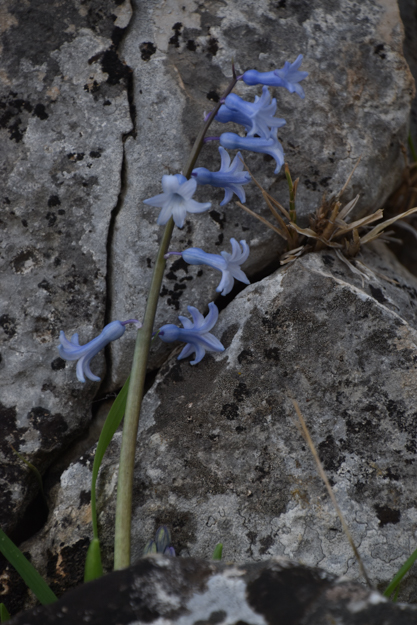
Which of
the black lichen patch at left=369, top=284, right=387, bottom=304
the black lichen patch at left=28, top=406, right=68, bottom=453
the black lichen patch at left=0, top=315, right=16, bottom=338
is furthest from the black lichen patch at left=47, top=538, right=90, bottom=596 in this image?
the black lichen patch at left=369, top=284, right=387, bottom=304

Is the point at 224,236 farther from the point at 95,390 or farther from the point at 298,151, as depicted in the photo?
the point at 95,390

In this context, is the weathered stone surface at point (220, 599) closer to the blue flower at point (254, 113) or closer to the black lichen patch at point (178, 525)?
the black lichen patch at point (178, 525)

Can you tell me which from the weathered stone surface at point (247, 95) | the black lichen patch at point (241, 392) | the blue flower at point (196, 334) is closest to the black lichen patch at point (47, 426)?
the weathered stone surface at point (247, 95)

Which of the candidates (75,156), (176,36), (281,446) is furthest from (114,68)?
(281,446)

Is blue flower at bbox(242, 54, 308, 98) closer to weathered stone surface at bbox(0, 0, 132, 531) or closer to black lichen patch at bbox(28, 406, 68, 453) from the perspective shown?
weathered stone surface at bbox(0, 0, 132, 531)

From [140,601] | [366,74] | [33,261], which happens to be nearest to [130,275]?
[33,261]

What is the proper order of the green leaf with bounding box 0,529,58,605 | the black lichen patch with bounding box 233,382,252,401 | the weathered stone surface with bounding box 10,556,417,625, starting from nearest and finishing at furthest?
the weathered stone surface with bounding box 10,556,417,625, the green leaf with bounding box 0,529,58,605, the black lichen patch with bounding box 233,382,252,401
